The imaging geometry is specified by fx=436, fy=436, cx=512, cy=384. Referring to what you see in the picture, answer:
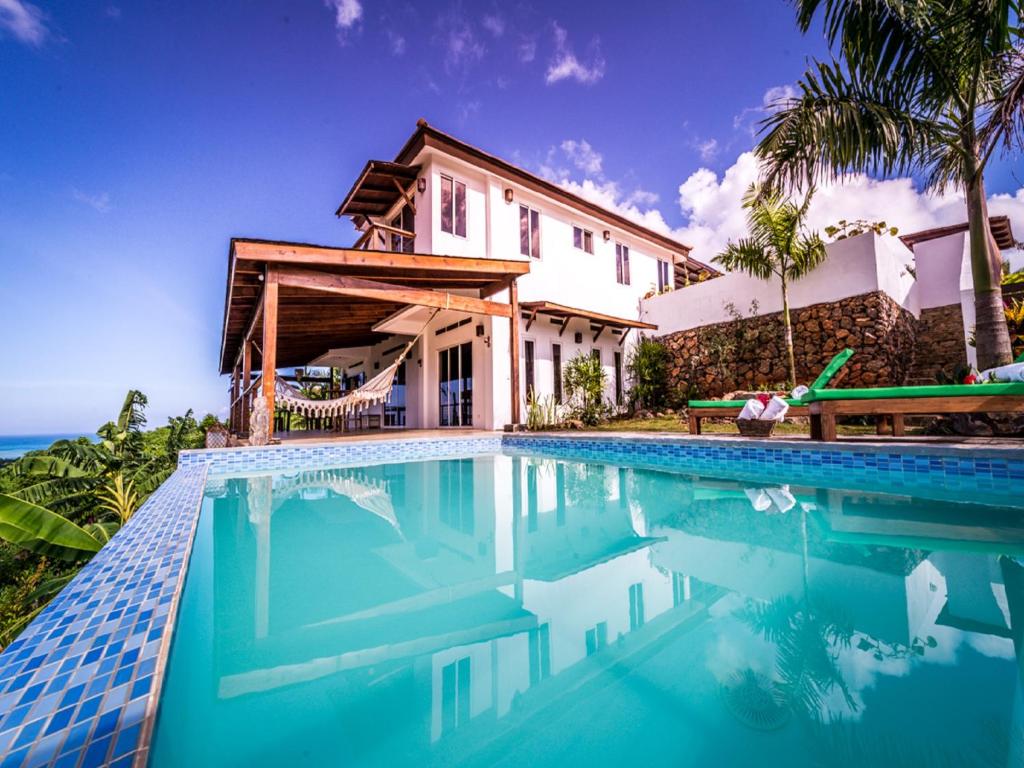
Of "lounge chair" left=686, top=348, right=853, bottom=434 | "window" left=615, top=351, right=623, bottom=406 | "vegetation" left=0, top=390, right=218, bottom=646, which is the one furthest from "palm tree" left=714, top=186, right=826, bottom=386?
"vegetation" left=0, top=390, right=218, bottom=646

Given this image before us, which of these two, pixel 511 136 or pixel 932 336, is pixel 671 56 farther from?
pixel 932 336

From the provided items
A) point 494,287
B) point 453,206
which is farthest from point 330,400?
point 453,206

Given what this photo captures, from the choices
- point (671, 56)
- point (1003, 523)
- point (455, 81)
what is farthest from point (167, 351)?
point (1003, 523)

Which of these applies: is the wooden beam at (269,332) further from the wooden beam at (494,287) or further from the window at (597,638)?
the window at (597,638)

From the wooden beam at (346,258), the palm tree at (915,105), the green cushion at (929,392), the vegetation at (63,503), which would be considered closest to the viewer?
the vegetation at (63,503)

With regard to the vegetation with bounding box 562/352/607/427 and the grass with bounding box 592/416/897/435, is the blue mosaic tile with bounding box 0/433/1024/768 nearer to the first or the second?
the grass with bounding box 592/416/897/435

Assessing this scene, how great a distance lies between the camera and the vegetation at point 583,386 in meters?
11.8

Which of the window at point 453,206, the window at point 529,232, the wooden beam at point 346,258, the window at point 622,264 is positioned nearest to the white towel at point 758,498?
the wooden beam at point 346,258

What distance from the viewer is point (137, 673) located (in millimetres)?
1181

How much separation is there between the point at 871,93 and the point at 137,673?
28.4ft

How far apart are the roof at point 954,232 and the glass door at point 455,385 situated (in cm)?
1234

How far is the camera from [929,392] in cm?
467

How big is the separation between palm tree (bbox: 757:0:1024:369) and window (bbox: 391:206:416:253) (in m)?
8.13

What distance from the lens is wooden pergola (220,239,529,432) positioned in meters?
6.89
